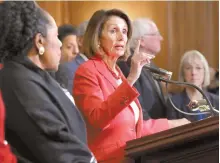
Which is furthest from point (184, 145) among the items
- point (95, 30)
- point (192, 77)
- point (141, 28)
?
point (192, 77)

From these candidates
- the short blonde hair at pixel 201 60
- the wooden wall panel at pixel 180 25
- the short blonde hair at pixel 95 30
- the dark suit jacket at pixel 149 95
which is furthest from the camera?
the wooden wall panel at pixel 180 25

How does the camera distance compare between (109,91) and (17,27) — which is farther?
(109,91)

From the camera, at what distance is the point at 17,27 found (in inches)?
99.8

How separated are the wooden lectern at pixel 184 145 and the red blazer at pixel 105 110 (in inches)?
11.7

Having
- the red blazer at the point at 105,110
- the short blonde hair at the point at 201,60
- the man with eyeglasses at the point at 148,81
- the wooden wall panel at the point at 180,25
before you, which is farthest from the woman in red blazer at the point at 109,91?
the wooden wall panel at the point at 180,25

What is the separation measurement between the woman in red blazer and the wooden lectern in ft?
1.05

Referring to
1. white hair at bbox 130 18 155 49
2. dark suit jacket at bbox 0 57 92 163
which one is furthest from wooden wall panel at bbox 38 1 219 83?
dark suit jacket at bbox 0 57 92 163

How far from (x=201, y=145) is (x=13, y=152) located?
0.64 meters

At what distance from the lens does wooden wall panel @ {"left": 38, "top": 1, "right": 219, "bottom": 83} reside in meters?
5.71

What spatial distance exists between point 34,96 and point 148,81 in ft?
5.81

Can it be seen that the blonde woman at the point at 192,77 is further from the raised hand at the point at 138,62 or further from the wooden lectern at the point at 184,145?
the wooden lectern at the point at 184,145

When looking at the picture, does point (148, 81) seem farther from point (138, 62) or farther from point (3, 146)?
point (3, 146)

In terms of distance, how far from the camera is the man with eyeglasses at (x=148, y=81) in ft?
13.5

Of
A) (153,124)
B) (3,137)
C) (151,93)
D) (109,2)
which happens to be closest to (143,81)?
(151,93)
